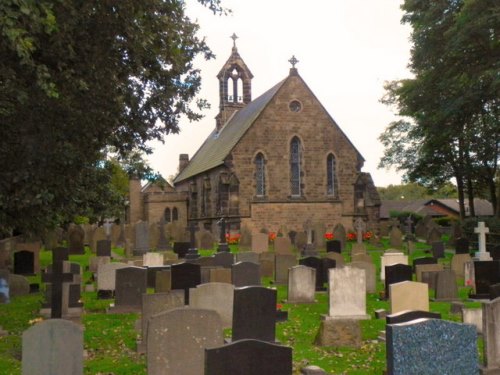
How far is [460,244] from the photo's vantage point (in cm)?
1898

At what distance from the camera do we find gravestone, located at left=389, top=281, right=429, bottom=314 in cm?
947

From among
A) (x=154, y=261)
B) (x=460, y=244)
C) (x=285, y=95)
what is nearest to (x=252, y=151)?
(x=285, y=95)

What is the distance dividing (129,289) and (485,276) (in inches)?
294

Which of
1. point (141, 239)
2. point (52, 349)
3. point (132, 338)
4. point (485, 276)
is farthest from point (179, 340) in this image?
point (141, 239)

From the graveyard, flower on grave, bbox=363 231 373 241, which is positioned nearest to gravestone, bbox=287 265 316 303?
the graveyard

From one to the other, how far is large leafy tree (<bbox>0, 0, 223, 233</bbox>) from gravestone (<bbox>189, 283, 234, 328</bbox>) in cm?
314

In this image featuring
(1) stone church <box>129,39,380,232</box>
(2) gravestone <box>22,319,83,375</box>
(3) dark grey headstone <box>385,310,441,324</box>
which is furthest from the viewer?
(1) stone church <box>129,39,380,232</box>

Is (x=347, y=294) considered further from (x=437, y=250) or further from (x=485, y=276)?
(x=437, y=250)

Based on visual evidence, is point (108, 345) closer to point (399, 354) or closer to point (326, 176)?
point (399, 354)

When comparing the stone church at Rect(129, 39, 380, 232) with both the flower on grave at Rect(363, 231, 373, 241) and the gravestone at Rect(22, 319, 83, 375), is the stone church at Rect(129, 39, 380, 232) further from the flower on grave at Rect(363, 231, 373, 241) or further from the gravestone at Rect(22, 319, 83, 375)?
the gravestone at Rect(22, 319, 83, 375)

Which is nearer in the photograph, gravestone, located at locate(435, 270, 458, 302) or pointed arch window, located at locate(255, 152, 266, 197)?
gravestone, located at locate(435, 270, 458, 302)

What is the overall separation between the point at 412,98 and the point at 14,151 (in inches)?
832

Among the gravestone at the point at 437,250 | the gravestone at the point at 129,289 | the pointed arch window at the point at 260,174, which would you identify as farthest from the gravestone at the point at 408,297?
the pointed arch window at the point at 260,174

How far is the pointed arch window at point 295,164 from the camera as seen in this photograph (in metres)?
33.2
